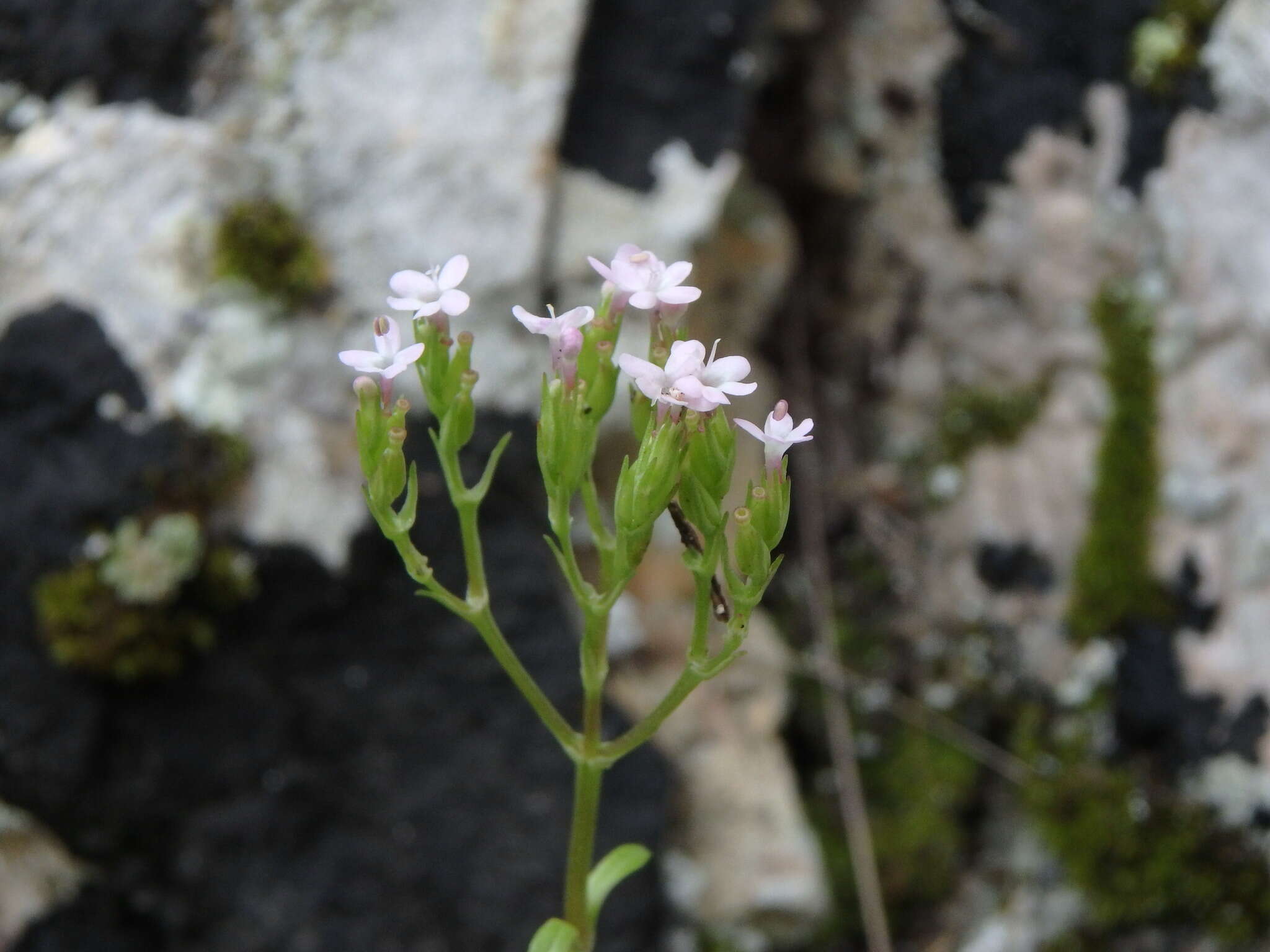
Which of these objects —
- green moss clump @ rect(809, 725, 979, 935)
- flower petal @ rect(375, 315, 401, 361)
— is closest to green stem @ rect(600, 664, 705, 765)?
flower petal @ rect(375, 315, 401, 361)

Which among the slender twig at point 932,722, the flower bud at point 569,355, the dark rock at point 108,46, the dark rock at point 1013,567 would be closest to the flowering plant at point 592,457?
the flower bud at point 569,355

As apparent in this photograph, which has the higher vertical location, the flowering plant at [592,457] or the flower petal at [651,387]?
the flower petal at [651,387]

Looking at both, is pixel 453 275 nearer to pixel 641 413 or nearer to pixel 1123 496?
pixel 641 413

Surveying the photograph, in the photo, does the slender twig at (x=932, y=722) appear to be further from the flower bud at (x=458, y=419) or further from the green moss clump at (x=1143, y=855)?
the flower bud at (x=458, y=419)

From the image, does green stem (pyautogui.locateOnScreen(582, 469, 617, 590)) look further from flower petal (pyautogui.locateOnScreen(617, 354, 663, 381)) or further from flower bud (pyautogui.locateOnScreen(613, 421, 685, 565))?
flower petal (pyautogui.locateOnScreen(617, 354, 663, 381))

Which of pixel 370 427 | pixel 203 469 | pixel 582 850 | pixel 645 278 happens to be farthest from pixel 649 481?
pixel 203 469

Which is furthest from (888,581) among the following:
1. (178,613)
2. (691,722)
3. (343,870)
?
(178,613)

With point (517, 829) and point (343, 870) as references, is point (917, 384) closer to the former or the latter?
point (517, 829)
